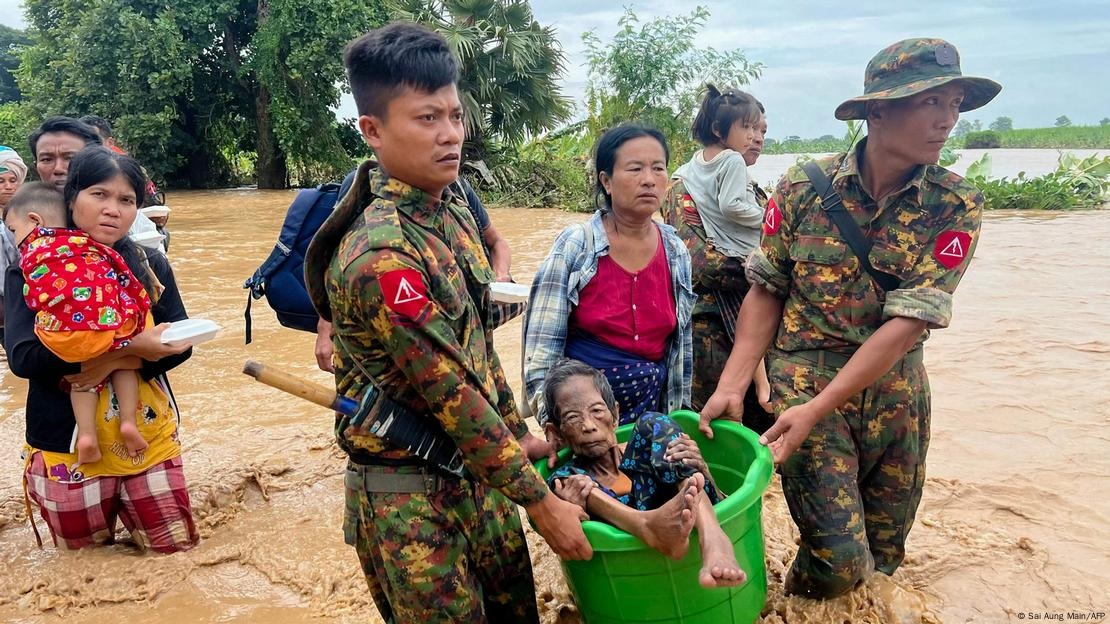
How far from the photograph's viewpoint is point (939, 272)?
225cm

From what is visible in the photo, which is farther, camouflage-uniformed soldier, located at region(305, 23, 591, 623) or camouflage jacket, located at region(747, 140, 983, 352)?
camouflage jacket, located at region(747, 140, 983, 352)

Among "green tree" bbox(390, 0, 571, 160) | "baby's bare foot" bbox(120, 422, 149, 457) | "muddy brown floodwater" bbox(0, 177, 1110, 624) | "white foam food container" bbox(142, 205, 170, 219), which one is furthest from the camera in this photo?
"green tree" bbox(390, 0, 571, 160)

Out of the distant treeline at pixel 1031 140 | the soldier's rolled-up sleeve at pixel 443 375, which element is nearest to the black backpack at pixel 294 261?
the soldier's rolled-up sleeve at pixel 443 375

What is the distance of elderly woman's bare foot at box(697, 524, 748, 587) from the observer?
174 centimetres

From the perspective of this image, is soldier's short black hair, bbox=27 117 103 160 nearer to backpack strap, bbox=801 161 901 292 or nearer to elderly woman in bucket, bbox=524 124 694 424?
elderly woman in bucket, bbox=524 124 694 424

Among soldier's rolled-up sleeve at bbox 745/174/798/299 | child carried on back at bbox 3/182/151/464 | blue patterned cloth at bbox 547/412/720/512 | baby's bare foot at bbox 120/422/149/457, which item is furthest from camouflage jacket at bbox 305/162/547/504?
baby's bare foot at bbox 120/422/149/457

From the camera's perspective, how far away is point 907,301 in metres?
2.22

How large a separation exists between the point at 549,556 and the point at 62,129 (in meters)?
3.17

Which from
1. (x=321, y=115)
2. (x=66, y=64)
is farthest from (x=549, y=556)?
(x=66, y=64)

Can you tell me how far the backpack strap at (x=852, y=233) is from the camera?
93.4 inches

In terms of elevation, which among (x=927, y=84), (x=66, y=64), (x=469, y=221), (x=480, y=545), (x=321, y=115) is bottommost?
(x=480, y=545)

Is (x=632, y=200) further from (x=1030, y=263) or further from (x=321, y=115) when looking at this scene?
(x=321, y=115)

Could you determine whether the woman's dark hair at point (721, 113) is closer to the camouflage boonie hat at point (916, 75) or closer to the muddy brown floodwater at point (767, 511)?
the camouflage boonie hat at point (916, 75)

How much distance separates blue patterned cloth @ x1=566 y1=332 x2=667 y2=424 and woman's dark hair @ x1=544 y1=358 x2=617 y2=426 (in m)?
0.17
